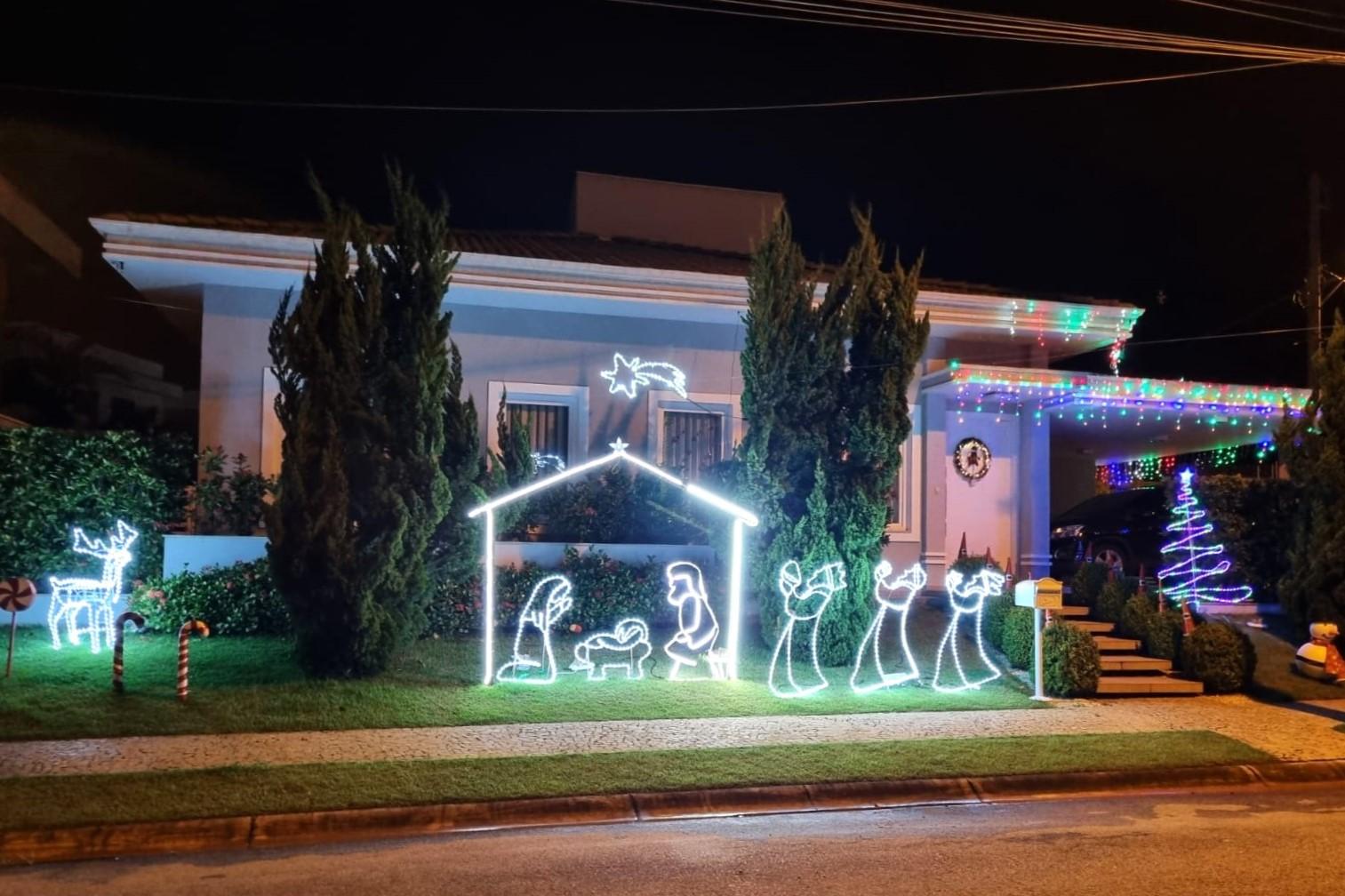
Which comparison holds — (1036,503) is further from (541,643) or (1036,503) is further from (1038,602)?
(541,643)

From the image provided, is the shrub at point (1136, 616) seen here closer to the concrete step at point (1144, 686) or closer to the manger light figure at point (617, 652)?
the concrete step at point (1144, 686)

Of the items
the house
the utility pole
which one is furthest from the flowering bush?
the utility pole

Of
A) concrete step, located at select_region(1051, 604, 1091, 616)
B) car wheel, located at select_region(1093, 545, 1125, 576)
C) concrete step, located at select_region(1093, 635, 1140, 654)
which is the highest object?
car wheel, located at select_region(1093, 545, 1125, 576)

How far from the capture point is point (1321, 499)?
545 inches

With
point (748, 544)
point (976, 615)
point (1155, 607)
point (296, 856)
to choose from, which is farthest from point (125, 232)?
point (1155, 607)

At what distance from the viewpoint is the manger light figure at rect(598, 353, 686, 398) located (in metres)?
15.7

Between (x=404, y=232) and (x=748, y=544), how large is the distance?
17.5 feet

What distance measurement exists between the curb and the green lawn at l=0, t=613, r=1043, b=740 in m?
2.43

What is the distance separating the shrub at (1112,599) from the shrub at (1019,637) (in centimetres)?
145

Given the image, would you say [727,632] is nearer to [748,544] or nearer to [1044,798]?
[748,544]

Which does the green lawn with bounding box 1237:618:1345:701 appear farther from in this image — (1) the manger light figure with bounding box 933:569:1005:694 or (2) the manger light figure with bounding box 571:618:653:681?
(2) the manger light figure with bounding box 571:618:653:681

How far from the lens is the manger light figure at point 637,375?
1570 cm

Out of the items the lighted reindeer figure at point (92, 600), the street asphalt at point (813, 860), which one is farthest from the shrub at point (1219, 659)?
the lighted reindeer figure at point (92, 600)

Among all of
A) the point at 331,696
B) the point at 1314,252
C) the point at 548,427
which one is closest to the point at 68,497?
the point at 331,696
